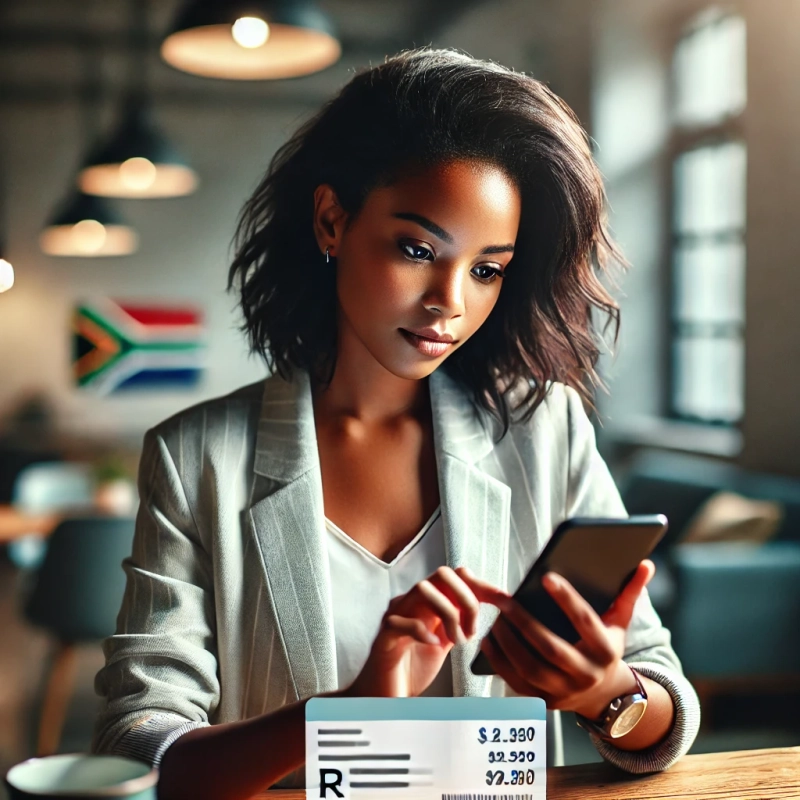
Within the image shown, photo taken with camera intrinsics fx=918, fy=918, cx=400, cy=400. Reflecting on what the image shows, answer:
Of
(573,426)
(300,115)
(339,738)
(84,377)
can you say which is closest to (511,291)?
(573,426)

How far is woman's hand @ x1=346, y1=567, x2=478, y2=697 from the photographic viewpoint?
721mm

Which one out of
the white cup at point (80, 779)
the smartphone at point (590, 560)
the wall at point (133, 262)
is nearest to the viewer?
the white cup at point (80, 779)

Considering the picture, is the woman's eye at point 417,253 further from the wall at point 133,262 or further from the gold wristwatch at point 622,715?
the gold wristwatch at point 622,715

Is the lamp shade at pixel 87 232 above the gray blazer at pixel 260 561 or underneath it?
above

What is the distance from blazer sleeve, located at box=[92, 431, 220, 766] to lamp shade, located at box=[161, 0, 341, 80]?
0.55 metres

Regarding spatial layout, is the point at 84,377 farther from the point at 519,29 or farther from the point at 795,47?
the point at 795,47

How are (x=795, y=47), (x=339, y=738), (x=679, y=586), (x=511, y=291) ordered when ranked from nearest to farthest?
(x=339, y=738) → (x=511, y=291) → (x=795, y=47) → (x=679, y=586)

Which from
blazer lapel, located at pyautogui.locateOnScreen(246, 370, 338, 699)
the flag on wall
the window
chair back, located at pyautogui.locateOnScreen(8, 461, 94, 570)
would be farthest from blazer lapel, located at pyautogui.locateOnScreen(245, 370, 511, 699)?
chair back, located at pyautogui.locateOnScreen(8, 461, 94, 570)

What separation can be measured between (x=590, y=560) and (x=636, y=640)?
0.23 meters

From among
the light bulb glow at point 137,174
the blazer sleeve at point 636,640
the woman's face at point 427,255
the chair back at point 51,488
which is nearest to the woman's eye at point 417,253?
the woman's face at point 427,255

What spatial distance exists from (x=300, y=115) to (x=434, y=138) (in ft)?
0.90

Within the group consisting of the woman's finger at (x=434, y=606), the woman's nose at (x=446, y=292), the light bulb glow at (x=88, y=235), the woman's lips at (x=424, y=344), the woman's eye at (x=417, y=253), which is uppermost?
the light bulb glow at (x=88, y=235)

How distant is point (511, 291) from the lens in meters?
0.90

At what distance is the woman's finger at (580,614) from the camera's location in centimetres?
71
